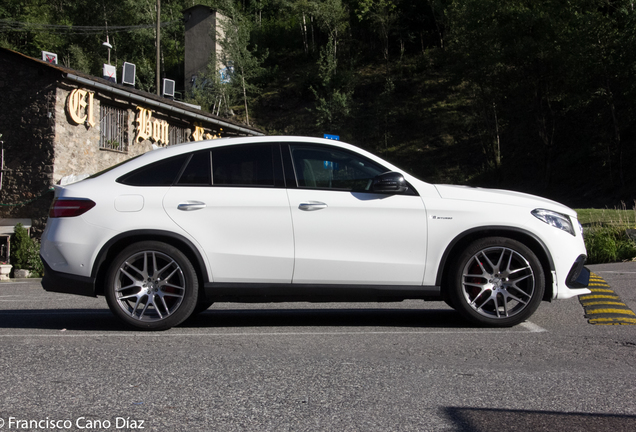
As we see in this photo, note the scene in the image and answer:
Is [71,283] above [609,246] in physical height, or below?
above

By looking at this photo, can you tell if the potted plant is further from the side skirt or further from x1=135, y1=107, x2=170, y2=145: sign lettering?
the side skirt

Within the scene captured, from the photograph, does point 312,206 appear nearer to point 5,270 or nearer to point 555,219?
point 555,219

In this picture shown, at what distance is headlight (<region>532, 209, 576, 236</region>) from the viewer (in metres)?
5.70

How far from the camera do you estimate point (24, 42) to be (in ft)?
227

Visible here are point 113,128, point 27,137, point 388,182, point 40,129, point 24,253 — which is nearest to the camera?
point 388,182

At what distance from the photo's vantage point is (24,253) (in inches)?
654

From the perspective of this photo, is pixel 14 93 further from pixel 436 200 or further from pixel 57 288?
pixel 436 200

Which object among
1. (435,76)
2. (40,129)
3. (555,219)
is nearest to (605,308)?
(555,219)

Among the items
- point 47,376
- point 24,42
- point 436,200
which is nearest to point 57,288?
point 47,376

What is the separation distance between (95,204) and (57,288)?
81cm

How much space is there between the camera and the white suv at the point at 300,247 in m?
5.58

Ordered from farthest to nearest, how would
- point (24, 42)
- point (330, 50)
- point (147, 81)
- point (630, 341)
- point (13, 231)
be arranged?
point (24, 42) < point (147, 81) < point (330, 50) < point (13, 231) < point (630, 341)

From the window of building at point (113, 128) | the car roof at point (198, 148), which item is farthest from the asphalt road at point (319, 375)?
the window of building at point (113, 128)

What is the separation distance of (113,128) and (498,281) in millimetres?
16348
